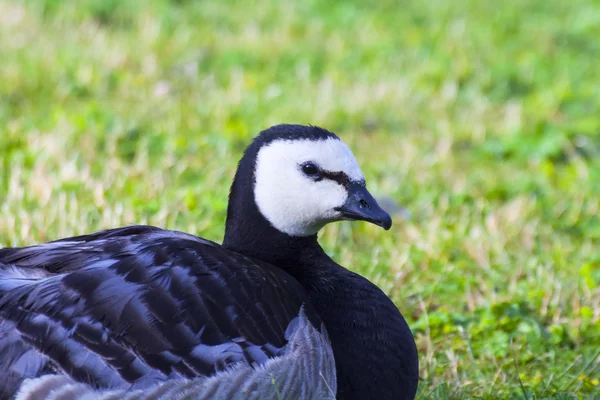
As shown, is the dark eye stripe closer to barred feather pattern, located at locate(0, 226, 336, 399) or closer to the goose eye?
the goose eye

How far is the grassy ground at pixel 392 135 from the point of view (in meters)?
4.38

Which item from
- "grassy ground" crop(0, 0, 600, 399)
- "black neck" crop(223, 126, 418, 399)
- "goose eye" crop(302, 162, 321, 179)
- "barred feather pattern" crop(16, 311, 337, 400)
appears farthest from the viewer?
"grassy ground" crop(0, 0, 600, 399)

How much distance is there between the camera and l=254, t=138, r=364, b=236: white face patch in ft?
11.6

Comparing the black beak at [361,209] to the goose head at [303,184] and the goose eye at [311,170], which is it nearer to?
the goose head at [303,184]

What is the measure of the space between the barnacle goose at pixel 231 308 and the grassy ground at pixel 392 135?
548 mm

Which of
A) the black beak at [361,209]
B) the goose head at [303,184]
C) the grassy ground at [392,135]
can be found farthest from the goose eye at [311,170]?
the grassy ground at [392,135]

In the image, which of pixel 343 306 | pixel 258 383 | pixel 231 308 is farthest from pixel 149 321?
pixel 343 306

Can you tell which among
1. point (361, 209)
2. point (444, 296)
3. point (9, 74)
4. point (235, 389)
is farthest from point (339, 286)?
point (9, 74)

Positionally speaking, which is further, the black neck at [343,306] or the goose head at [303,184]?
the goose head at [303,184]

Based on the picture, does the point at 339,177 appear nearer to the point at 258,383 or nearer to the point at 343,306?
the point at 343,306

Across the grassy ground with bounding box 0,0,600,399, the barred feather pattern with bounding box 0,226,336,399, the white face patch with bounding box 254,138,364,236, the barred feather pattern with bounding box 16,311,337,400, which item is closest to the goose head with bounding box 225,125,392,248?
the white face patch with bounding box 254,138,364,236

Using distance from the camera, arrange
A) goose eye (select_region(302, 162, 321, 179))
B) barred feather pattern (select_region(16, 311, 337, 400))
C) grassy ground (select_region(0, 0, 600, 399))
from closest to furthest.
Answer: barred feather pattern (select_region(16, 311, 337, 400)) → goose eye (select_region(302, 162, 321, 179)) → grassy ground (select_region(0, 0, 600, 399))

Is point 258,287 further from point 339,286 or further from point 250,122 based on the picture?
point 250,122

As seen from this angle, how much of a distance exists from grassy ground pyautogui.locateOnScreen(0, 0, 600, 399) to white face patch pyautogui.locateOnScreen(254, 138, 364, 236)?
856mm
